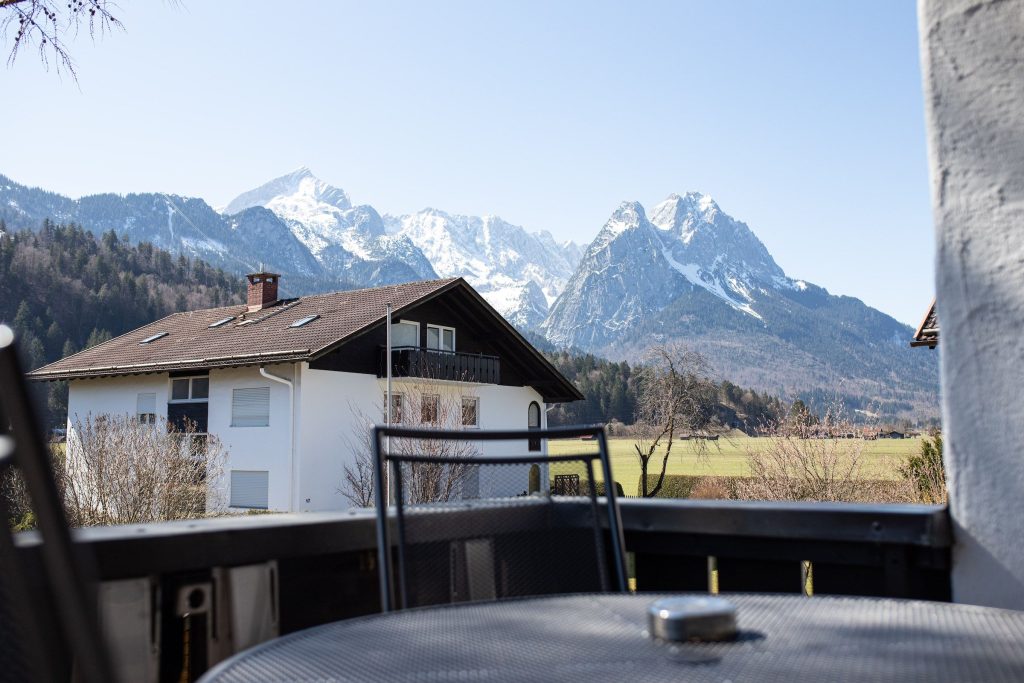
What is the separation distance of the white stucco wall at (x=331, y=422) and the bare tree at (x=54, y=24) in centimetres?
1652

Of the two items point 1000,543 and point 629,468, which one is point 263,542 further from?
point 629,468

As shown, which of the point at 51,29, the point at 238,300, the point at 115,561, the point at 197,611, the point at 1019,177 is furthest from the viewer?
the point at 238,300

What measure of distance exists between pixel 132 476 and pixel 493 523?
14767 mm

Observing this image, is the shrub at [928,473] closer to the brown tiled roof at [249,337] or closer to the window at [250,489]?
the brown tiled roof at [249,337]

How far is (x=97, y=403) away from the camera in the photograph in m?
23.3

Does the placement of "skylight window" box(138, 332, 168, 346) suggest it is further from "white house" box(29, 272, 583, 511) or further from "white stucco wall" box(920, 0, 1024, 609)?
"white stucco wall" box(920, 0, 1024, 609)

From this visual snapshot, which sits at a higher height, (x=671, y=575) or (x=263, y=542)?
(x=263, y=542)

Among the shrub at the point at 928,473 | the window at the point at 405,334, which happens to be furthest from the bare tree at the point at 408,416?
the shrub at the point at 928,473

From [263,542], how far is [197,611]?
169 millimetres

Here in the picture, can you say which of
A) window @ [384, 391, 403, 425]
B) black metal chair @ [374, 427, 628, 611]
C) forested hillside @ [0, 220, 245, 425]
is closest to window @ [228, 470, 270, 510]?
window @ [384, 391, 403, 425]

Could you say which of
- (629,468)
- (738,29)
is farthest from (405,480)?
(629,468)

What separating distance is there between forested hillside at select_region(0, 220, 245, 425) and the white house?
122 ft

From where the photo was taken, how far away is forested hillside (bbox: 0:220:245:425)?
59.3 meters

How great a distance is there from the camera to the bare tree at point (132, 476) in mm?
14555
